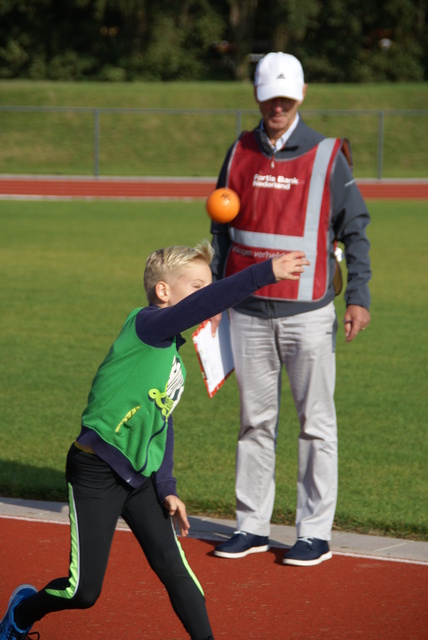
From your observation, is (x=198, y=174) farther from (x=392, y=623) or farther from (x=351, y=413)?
(x=392, y=623)

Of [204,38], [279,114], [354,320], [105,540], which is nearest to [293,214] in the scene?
[279,114]

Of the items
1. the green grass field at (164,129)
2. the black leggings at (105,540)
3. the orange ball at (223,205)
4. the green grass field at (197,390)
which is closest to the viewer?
the black leggings at (105,540)

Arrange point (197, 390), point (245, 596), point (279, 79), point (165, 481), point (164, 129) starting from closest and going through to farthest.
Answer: point (165, 481), point (245, 596), point (279, 79), point (197, 390), point (164, 129)

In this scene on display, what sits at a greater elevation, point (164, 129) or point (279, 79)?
point (164, 129)

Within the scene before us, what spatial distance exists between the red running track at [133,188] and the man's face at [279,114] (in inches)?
894

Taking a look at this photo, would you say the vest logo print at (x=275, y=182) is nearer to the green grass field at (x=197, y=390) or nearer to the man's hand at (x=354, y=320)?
the man's hand at (x=354, y=320)

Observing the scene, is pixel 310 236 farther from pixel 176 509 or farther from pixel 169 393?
pixel 176 509

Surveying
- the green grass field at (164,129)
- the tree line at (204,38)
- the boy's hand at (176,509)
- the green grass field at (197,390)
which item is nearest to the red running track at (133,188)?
the green grass field at (164,129)

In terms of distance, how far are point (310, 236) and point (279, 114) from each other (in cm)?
61

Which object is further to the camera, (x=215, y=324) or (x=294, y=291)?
(x=215, y=324)

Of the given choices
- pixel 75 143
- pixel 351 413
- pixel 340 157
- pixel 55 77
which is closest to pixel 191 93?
pixel 75 143

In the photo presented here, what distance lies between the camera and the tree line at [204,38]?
51406 mm

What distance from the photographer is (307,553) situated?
5.23 metres

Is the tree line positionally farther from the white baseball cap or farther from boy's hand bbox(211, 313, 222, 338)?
boy's hand bbox(211, 313, 222, 338)
